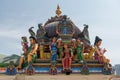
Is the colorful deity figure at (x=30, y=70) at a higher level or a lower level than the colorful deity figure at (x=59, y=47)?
lower

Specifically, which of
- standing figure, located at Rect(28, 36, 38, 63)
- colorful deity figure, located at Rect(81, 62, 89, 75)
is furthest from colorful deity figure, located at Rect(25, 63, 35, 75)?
colorful deity figure, located at Rect(81, 62, 89, 75)

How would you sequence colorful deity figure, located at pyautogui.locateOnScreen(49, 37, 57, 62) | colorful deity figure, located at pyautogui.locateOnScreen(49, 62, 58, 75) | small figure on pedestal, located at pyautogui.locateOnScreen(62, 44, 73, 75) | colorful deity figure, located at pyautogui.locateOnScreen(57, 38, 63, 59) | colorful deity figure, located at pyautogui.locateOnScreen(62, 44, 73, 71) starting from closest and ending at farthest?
colorful deity figure, located at pyautogui.locateOnScreen(49, 62, 58, 75), small figure on pedestal, located at pyautogui.locateOnScreen(62, 44, 73, 75), colorful deity figure, located at pyautogui.locateOnScreen(62, 44, 73, 71), colorful deity figure, located at pyautogui.locateOnScreen(49, 37, 57, 62), colorful deity figure, located at pyautogui.locateOnScreen(57, 38, 63, 59)

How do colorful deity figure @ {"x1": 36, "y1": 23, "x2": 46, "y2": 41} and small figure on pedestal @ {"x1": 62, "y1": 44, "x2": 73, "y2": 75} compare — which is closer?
small figure on pedestal @ {"x1": 62, "y1": 44, "x2": 73, "y2": 75}

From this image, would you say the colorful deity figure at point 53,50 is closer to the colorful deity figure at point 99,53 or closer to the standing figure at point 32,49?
the standing figure at point 32,49

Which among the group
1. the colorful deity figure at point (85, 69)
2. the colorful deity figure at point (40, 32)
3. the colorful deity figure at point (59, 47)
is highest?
the colorful deity figure at point (40, 32)

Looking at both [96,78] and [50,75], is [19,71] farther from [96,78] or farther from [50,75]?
[96,78]

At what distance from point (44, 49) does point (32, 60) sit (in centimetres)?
336

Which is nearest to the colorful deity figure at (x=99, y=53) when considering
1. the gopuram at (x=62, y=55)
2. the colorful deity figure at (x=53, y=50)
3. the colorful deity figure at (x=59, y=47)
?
→ the gopuram at (x=62, y=55)

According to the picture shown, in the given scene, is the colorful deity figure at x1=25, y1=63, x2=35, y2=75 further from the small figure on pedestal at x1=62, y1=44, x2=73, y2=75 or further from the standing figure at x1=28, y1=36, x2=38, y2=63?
the small figure on pedestal at x1=62, y1=44, x2=73, y2=75

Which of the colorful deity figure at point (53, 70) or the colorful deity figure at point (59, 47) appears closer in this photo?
the colorful deity figure at point (53, 70)

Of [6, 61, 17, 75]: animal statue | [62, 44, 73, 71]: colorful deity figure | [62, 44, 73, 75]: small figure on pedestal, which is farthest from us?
[62, 44, 73, 71]: colorful deity figure

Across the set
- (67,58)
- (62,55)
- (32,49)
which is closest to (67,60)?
(67,58)

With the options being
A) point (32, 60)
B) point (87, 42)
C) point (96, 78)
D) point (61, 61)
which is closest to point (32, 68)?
point (32, 60)

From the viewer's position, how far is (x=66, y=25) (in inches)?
1089
